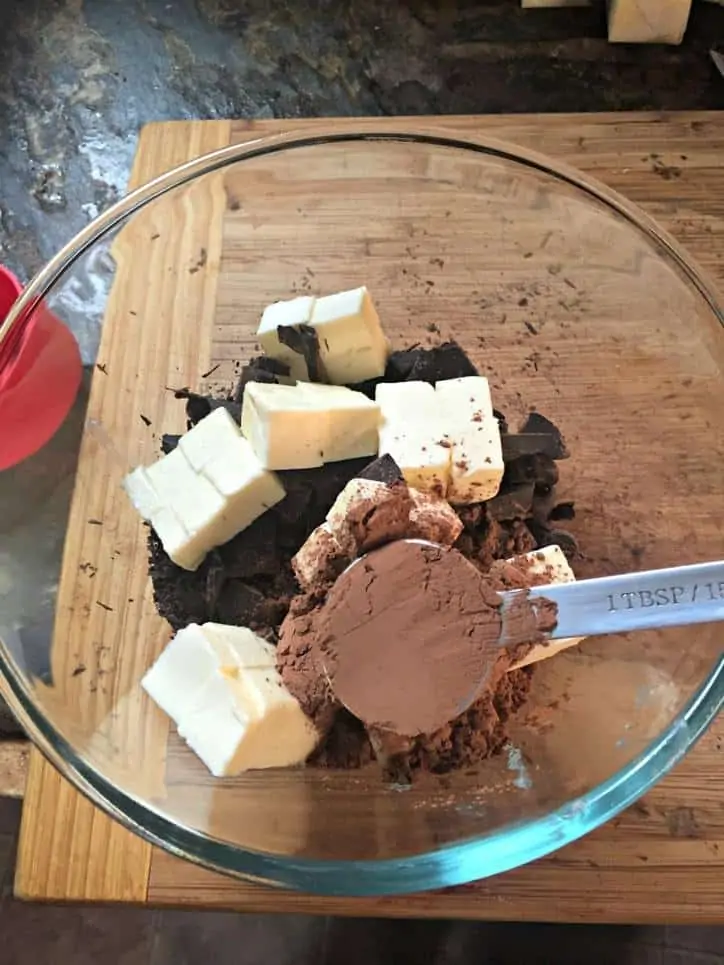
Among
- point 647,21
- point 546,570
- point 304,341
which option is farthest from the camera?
point 647,21

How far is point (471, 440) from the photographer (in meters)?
0.98

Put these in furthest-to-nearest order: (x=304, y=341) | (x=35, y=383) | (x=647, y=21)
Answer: (x=647, y=21) < (x=35, y=383) < (x=304, y=341)

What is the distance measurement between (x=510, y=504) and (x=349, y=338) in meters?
0.24

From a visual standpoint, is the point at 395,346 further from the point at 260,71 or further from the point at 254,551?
the point at 260,71

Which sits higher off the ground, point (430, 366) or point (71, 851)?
point (430, 366)

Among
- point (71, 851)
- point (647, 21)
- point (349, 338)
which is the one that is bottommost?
point (71, 851)

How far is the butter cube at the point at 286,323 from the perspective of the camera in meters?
1.05

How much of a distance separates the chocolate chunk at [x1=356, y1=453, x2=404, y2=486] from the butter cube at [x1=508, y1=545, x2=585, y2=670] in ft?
0.45

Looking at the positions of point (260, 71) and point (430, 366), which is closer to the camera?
point (430, 366)

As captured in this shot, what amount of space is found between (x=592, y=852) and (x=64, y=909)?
2.61 ft

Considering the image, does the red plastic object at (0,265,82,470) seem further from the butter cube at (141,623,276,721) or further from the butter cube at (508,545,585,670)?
the butter cube at (508,545,585,670)

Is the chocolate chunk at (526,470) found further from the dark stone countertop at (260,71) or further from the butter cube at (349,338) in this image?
the dark stone countertop at (260,71)

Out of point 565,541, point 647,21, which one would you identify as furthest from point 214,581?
point 647,21

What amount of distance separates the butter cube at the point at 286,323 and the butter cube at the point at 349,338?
0.04 ft
